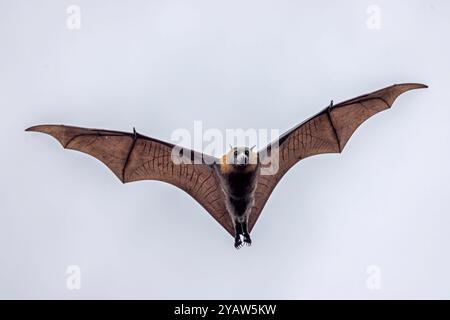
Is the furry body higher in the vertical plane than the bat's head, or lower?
lower

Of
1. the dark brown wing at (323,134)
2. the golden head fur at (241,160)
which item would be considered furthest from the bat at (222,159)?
the golden head fur at (241,160)

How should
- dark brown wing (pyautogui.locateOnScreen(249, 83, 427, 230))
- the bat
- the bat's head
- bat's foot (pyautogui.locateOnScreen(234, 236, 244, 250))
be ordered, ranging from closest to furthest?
1. the bat's head
2. the bat
3. dark brown wing (pyautogui.locateOnScreen(249, 83, 427, 230))
4. bat's foot (pyautogui.locateOnScreen(234, 236, 244, 250))

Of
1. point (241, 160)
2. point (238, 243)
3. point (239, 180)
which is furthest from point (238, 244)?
point (241, 160)

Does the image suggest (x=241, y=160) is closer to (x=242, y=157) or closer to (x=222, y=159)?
(x=242, y=157)

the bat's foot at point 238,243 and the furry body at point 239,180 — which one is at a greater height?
the furry body at point 239,180

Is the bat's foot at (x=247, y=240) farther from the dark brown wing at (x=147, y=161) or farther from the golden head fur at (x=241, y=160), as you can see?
the golden head fur at (x=241, y=160)

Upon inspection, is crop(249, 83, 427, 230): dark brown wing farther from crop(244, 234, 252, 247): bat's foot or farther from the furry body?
the furry body

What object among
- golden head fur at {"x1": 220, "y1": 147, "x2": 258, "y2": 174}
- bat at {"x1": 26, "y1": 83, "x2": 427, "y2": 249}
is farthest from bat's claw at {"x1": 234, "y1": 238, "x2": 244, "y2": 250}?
golden head fur at {"x1": 220, "y1": 147, "x2": 258, "y2": 174}
